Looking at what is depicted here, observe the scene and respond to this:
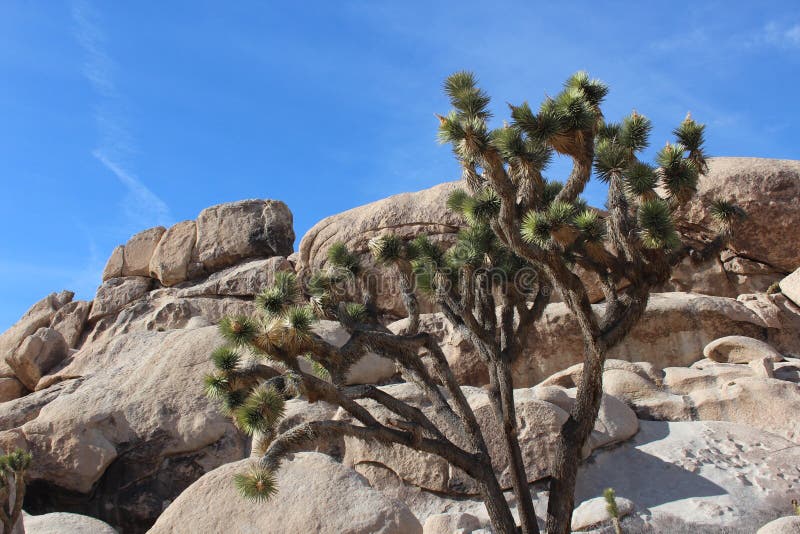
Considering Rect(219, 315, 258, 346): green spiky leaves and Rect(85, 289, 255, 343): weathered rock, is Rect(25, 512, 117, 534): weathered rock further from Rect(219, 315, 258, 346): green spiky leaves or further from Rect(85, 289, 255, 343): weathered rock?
Rect(85, 289, 255, 343): weathered rock

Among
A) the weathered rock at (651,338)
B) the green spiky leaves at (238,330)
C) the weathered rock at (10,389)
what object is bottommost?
the green spiky leaves at (238,330)

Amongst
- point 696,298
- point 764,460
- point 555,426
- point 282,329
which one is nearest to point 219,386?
point 282,329

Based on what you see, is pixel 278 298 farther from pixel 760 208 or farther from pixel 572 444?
pixel 760 208

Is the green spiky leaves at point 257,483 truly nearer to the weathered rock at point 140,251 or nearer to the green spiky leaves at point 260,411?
the green spiky leaves at point 260,411

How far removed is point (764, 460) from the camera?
13180 millimetres

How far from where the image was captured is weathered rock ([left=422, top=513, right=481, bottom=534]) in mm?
11953

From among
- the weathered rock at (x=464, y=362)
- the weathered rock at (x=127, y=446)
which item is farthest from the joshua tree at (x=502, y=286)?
the weathered rock at (x=464, y=362)

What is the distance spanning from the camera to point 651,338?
1797 centimetres

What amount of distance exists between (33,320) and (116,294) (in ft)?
7.82

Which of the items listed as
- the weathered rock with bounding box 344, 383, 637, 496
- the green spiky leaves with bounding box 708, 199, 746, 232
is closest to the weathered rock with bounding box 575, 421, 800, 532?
the weathered rock with bounding box 344, 383, 637, 496

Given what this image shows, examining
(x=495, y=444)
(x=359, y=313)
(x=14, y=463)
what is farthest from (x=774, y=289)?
(x=14, y=463)

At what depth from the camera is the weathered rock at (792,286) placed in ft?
62.0

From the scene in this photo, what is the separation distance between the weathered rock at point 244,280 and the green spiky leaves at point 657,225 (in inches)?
523

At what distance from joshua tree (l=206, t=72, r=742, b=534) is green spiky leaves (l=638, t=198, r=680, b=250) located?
0.02m
